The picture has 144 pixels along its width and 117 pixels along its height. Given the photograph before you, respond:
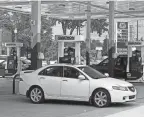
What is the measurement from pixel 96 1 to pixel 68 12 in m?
8.61

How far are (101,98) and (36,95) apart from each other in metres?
2.45

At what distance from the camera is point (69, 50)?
26.7 meters

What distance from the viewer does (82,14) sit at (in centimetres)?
3631

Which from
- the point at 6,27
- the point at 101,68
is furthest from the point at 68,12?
the point at 6,27

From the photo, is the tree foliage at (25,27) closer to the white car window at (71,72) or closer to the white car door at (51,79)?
the white car door at (51,79)

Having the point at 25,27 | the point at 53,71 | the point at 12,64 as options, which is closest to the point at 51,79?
the point at 53,71

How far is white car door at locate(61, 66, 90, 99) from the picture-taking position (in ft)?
42.4

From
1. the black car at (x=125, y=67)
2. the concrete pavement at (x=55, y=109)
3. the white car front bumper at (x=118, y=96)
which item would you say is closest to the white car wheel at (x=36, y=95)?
the concrete pavement at (x=55, y=109)

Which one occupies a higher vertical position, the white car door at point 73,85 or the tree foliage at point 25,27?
the tree foliage at point 25,27

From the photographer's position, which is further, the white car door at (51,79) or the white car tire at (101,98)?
the white car door at (51,79)

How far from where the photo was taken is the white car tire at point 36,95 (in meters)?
13.6

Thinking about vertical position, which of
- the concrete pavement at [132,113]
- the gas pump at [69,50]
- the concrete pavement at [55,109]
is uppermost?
the gas pump at [69,50]

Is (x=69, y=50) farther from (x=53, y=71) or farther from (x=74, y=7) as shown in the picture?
(x=53, y=71)

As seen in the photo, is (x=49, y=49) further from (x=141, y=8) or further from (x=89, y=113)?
(x=89, y=113)
